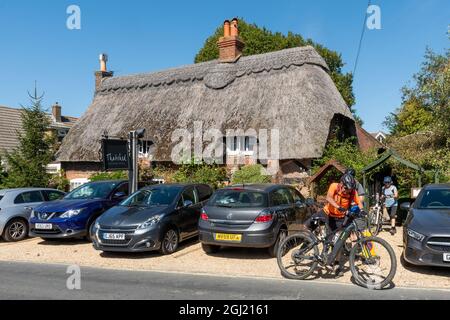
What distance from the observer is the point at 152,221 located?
29.8ft

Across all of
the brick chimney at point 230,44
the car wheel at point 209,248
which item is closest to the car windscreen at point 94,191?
the car wheel at point 209,248

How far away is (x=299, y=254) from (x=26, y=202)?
8.87 metres

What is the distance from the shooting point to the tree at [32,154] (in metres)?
19.7

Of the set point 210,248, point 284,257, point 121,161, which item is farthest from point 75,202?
point 284,257

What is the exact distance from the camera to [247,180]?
16.9 m

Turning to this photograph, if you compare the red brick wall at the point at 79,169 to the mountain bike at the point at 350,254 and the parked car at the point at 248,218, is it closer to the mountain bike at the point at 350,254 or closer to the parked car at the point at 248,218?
the parked car at the point at 248,218

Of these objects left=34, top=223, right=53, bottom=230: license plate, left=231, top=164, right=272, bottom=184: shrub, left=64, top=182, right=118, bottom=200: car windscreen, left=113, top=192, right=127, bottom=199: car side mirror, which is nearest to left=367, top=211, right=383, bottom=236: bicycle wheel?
left=231, top=164, right=272, bottom=184: shrub

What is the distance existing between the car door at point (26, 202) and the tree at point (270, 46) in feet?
78.5

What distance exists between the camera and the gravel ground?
23.5 ft

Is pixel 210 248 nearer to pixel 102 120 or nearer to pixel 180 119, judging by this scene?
pixel 180 119

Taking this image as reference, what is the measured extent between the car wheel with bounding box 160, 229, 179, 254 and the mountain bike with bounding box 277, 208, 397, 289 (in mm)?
2975

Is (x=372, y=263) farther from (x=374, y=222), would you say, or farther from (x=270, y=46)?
(x=270, y=46)
